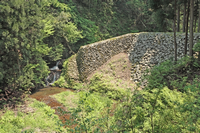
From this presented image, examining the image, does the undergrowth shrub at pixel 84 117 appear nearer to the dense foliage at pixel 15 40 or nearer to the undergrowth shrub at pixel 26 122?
the undergrowth shrub at pixel 26 122

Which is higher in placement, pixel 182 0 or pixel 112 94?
pixel 182 0

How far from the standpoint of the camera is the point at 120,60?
12281 mm

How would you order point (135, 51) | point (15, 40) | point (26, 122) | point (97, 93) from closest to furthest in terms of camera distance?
point (26, 122) < point (15, 40) < point (97, 93) < point (135, 51)

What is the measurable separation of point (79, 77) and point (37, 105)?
14.6 feet

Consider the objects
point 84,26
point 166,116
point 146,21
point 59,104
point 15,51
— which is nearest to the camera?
point 166,116

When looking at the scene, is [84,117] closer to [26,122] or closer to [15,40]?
[26,122]

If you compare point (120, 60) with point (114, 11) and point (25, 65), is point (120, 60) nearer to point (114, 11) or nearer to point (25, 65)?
point (25, 65)

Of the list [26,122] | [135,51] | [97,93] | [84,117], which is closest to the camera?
[84,117]

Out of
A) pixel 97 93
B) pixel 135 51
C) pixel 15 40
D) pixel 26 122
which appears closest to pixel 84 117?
pixel 26 122

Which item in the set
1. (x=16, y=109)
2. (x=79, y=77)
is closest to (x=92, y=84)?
(x=79, y=77)

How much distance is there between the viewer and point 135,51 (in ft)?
40.4

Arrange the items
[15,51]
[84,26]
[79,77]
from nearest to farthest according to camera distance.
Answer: [15,51] < [79,77] < [84,26]

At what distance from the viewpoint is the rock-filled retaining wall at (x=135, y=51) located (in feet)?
34.5

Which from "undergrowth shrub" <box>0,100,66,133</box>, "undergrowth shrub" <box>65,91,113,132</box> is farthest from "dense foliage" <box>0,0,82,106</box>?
"undergrowth shrub" <box>65,91,113,132</box>
